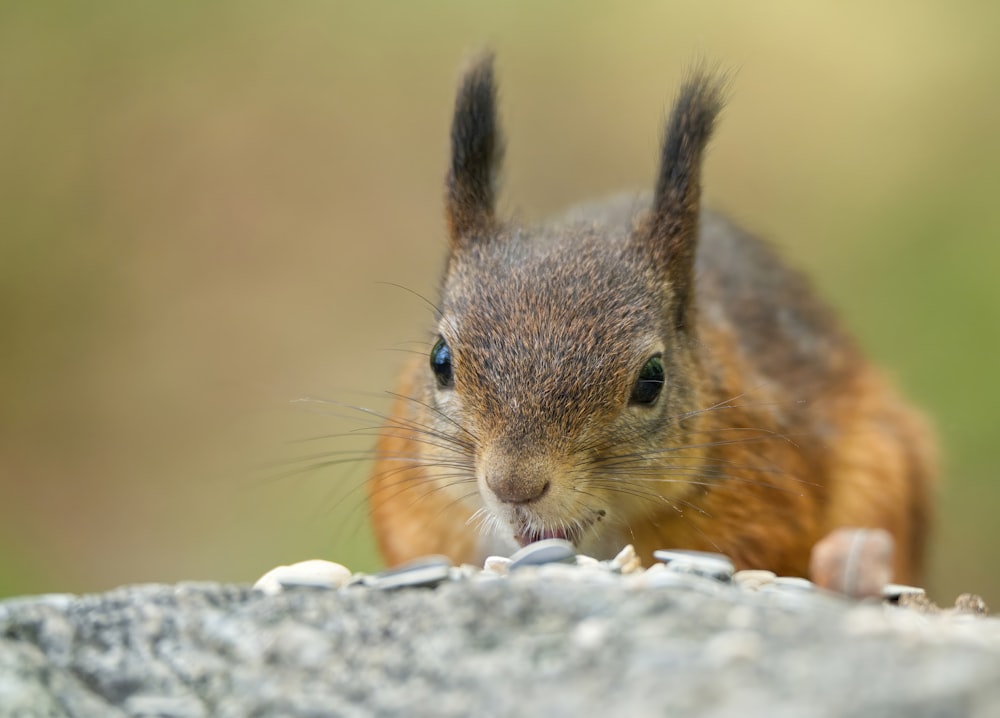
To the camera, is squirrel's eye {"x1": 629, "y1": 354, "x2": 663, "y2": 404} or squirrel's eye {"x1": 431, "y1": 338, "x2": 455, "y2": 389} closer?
squirrel's eye {"x1": 629, "y1": 354, "x2": 663, "y2": 404}

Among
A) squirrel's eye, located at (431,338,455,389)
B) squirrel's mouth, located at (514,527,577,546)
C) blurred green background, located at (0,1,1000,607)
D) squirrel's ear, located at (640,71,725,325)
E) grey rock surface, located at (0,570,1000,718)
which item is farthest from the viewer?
blurred green background, located at (0,1,1000,607)

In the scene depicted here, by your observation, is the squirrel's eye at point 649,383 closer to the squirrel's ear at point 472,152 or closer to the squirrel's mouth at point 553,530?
the squirrel's mouth at point 553,530

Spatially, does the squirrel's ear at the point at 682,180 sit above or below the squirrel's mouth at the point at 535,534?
above

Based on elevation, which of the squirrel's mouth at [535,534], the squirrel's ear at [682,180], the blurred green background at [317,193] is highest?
the blurred green background at [317,193]

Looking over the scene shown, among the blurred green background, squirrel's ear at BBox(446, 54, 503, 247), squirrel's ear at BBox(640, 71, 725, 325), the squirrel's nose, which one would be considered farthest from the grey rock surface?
the blurred green background

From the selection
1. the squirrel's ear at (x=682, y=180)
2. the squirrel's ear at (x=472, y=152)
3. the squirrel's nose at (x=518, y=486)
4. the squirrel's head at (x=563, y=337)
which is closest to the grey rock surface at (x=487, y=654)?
the squirrel's nose at (x=518, y=486)

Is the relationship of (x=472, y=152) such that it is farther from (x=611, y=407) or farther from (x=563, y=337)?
(x=611, y=407)

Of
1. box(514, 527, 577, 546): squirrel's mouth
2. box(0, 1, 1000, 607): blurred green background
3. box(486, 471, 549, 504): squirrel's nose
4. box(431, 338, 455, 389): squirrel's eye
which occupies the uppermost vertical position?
box(0, 1, 1000, 607): blurred green background

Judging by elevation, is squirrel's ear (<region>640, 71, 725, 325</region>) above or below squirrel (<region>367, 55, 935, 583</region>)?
above

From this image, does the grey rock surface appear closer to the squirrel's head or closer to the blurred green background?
the squirrel's head

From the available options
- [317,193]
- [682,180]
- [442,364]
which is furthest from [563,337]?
[317,193]
